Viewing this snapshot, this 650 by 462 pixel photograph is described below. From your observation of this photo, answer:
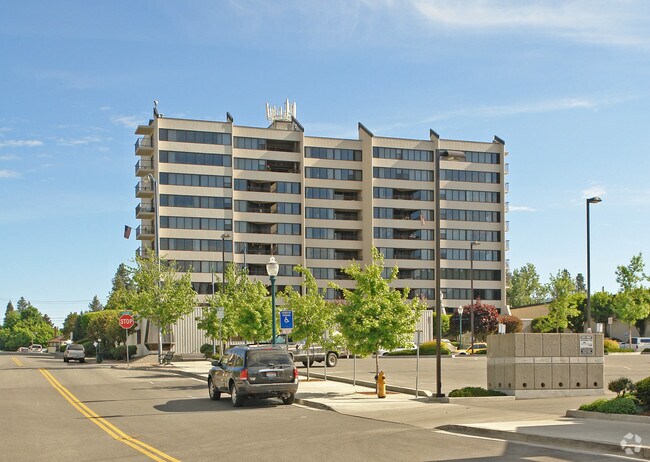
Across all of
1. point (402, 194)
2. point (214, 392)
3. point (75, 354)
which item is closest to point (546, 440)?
point (214, 392)

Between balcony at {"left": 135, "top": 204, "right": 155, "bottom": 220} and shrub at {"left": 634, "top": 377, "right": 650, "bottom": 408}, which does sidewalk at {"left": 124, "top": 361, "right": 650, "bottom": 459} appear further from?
balcony at {"left": 135, "top": 204, "right": 155, "bottom": 220}

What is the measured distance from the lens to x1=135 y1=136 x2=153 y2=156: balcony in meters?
90.1

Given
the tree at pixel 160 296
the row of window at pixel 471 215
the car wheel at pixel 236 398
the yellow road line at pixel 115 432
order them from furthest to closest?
the row of window at pixel 471 215, the tree at pixel 160 296, the car wheel at pixel 236 398, the yellow road line at pixel 115 432

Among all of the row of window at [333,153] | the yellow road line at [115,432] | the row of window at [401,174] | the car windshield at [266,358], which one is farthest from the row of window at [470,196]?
the car windshield at [266,358]

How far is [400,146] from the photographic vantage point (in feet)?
329

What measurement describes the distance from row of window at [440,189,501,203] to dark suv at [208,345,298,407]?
78506 mm

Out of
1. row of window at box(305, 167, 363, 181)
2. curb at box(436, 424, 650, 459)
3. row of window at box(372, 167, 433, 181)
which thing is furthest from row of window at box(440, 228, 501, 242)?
curb at box(436, 424, 650, 459)

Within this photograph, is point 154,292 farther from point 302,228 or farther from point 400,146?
point 400,146

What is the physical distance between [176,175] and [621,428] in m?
78.3

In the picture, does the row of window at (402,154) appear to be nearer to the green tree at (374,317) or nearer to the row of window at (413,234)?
the row of window at (413,234)

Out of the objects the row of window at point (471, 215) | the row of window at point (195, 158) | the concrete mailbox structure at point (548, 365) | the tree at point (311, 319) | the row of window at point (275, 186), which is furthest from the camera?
the row of window at point (471, 215)

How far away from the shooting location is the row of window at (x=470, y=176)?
101312 millimetres

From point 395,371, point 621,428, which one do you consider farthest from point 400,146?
point 621,428

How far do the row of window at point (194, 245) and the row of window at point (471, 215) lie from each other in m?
28.0
